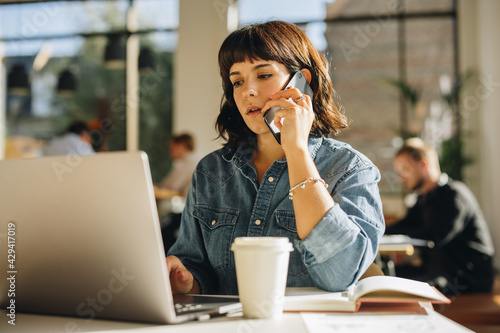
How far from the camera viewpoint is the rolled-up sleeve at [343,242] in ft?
3.26

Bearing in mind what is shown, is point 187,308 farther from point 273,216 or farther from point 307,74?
point 307,74

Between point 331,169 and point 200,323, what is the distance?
1.88ft

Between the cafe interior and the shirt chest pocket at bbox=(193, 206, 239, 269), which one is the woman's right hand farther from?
the cafe interior

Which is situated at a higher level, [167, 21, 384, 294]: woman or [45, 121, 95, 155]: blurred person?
[45, 121, 95, 155]: blurred person

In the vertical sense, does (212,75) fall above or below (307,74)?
above

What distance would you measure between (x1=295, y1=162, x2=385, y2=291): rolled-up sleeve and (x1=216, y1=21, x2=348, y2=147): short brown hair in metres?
0.35

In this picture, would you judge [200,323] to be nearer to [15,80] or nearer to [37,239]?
[37,239]

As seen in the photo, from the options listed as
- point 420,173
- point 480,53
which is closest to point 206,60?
point 480,53

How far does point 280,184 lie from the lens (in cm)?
130

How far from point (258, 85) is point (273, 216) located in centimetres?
34

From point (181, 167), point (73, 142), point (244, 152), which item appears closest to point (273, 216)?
point (244, 152)

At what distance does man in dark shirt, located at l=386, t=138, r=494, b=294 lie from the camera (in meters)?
2.95

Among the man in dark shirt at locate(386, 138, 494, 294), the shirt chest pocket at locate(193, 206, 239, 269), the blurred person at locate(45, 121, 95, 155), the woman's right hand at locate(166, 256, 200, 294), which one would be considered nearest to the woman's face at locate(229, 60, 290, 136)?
the shirt chest pocket at locate(193, 206, 239, 269)

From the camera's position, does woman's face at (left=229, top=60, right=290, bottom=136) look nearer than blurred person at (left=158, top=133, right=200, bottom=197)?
Yes
